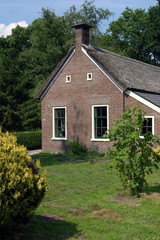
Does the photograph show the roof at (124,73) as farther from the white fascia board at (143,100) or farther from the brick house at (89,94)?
the white fascia board at (143,100)

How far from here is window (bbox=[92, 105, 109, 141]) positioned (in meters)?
17.0

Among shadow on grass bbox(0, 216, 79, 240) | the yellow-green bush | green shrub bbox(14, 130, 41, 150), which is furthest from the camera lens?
green shrub bbox(14, 130, 41, 150)

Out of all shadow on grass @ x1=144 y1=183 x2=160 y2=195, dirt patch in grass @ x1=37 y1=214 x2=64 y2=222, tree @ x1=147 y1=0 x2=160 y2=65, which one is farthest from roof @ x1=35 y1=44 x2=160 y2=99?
tree @ x1=147 y1=0 x2=160 y2=65

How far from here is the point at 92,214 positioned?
625 cm

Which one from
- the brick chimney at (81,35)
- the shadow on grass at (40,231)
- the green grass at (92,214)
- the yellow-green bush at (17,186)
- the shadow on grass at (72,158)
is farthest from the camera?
the brick chimney at (81,35)

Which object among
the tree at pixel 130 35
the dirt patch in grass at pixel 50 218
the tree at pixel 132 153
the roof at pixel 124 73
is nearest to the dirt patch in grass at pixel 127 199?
the tree at pixel 132 153

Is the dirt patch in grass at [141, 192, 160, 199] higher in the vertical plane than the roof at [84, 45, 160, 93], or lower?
lower

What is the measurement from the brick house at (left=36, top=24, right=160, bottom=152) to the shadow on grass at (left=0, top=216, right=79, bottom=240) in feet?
33.1

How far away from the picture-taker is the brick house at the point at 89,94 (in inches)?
635

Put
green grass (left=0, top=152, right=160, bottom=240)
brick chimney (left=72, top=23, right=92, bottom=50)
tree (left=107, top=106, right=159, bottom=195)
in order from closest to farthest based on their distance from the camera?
1. green grass (left=0, top=152, right=160, bottom=240)
2. tree (left=107, top=106, right=159, bottom=195)
3. brick chimney (left=72, top=23, right=92, bottom=50)

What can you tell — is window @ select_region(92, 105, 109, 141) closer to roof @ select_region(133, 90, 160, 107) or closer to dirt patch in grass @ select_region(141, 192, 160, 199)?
roof @ select_region(133, 90, 160, 107)

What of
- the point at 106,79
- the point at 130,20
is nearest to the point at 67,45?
the point at 130,20

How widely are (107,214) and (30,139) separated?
621 inches

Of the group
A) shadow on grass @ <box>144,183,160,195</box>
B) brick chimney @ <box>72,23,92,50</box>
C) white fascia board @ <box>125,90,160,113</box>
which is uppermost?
brick chimney @ <box>72,23,92,50</box>
